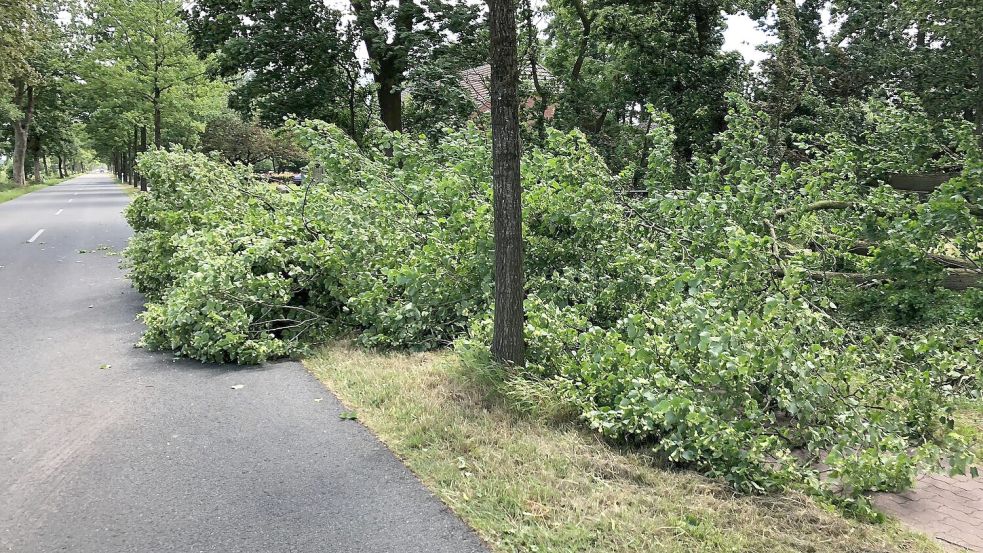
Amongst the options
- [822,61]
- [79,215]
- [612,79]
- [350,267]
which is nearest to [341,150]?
[350,267]

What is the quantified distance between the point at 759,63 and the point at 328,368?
43.4 feet

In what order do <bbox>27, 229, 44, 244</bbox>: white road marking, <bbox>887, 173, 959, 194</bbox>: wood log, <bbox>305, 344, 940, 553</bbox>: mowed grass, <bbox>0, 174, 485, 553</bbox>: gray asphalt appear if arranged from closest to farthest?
<bbox>305, 344, 940, 553</bbox>: mowed grass < <bbox>0, 174, 485, 553</bbox>: gray asphalt < <bbox>887, 173, 959, 194</bbox>: wood log < <bbox>27, 229, 44, 244</bbox>: white road marking

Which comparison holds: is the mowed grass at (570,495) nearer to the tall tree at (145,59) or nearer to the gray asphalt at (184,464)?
the gray asphalt at (184,464)

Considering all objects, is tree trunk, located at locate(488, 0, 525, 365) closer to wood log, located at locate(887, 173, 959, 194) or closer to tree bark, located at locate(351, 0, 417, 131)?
wood log, located at locate(887, 173, 959, 194)

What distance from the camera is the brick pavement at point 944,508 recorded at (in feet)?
11.5

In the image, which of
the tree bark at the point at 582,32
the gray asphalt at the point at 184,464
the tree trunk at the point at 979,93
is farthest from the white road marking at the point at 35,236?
the tree trunk at the point at 979,93

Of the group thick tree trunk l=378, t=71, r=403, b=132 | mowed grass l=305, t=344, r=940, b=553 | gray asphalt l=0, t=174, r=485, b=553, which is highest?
thick tree trunk l=378, t=71, r=403, b=132

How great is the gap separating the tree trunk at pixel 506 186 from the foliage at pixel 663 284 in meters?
0.25

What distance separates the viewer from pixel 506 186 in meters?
5.25

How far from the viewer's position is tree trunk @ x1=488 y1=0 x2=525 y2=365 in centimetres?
511

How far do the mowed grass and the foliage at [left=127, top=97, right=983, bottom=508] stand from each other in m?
0.21

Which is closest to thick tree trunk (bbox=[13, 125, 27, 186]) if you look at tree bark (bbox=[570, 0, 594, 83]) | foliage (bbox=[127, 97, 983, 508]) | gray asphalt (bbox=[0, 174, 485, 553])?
tree bark (bbox=[570, 0, 594, 83])

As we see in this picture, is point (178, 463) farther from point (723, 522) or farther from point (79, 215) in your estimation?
point (79, 215)

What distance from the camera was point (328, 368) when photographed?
6.41 metres
